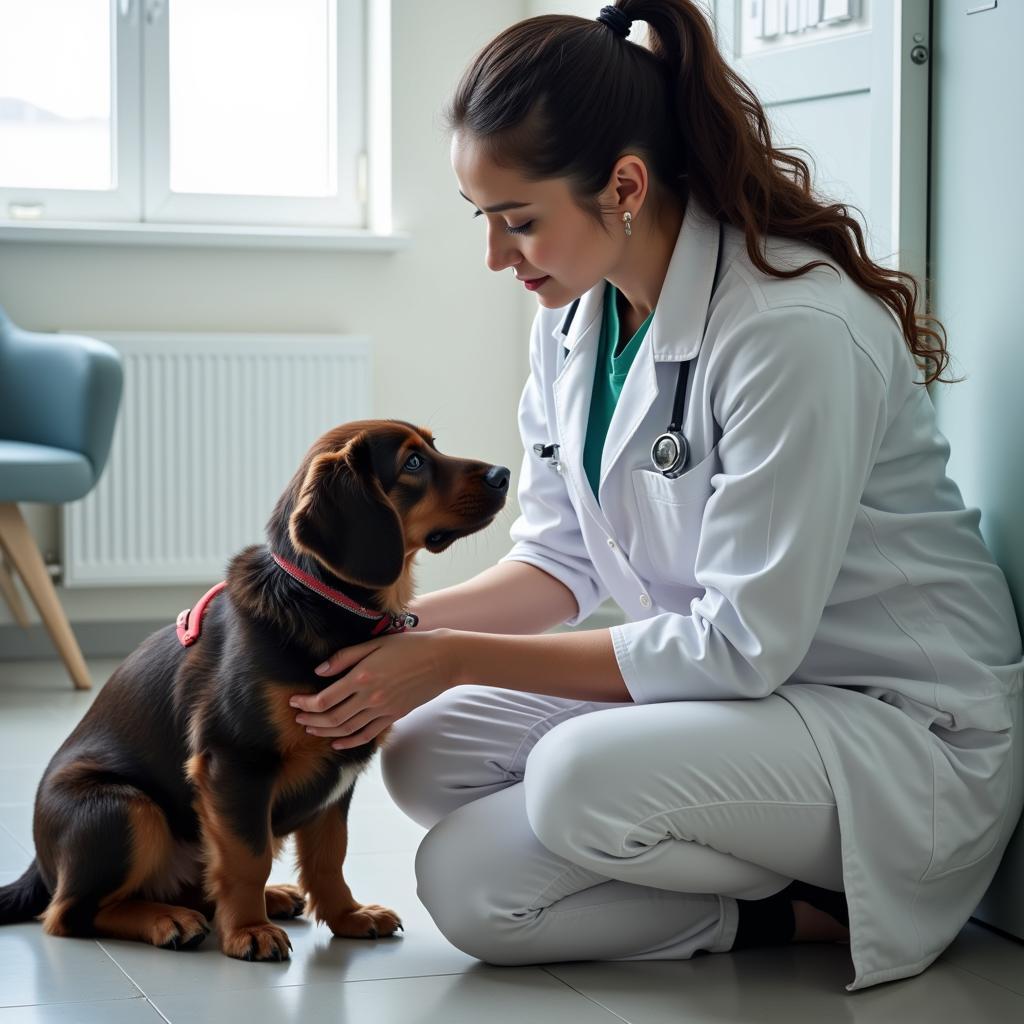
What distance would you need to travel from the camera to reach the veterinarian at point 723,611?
1639mm

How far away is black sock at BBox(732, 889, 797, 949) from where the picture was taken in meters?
1.81

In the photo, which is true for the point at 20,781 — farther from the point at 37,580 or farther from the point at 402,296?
the point at 402,296

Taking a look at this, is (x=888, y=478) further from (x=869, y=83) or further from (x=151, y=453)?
(x=151, y=453)

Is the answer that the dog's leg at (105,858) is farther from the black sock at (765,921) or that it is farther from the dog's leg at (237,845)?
the black sock at (765,921)

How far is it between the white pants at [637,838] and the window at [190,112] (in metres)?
2.99

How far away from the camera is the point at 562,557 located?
2.13 m

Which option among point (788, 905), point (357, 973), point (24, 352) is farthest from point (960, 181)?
point (24, 352)

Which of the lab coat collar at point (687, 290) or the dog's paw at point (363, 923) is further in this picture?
the dog's paw at point (363, 923)

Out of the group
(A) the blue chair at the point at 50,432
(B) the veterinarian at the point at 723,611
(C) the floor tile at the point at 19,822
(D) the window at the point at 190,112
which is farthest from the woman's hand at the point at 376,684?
(D) the window at the point at 190,112

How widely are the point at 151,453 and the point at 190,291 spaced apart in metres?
0.49

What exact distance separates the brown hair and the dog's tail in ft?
3.54

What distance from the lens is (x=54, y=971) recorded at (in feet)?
5.58

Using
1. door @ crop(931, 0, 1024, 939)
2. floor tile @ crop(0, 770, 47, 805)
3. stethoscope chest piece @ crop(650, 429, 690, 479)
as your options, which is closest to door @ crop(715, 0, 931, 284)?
door @ crop(931, 0, 1024, 939)

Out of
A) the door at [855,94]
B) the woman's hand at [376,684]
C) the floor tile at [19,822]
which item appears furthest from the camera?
the floor tile at [19,822]
